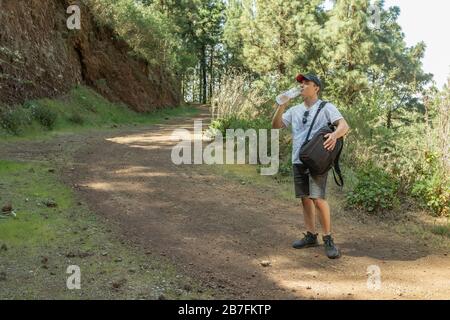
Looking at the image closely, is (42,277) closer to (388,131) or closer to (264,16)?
(388,131)

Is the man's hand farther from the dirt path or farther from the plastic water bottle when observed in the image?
the dirt path

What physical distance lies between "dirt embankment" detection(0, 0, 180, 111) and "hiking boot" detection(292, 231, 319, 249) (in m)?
9.07

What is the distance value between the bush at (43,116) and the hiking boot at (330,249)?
350 inches

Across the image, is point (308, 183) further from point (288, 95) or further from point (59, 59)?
point (59, 59)

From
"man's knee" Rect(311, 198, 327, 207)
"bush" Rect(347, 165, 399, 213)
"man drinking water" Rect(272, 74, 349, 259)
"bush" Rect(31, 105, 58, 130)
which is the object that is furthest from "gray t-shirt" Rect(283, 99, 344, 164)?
"bush" Rect(31, 105, 58, 130)

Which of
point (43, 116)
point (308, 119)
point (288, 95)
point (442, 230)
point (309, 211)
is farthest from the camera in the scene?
point (43, 116)

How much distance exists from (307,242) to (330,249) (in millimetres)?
337

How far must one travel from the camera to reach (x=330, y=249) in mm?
5020

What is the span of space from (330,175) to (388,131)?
2324 millimetres

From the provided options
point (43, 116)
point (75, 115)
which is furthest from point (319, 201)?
point (75, 115)

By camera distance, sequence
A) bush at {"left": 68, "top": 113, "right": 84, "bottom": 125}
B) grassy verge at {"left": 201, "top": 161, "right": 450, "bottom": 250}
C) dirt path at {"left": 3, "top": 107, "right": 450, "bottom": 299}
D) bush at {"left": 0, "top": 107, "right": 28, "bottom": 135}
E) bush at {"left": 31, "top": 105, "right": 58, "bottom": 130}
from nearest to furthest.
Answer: dirt path at {"left": 3, "top": 107, "right": 450, "bottom": 299}
grassy verge at {"left": 201, "top": 161, "right": 450, "bottom": 250}
bush at {"left": 0, "top": 107, "right": 28, "bottom": 135}
bush at {"left": 31, "top": 105, "right": 58, "bottom": 130}
bush at {"left": 68, "top": 113, "right": 84, "bottom": 125}

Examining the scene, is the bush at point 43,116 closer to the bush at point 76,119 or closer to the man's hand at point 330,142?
the bush at point 76,119

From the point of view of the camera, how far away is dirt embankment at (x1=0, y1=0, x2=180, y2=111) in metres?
12.3
